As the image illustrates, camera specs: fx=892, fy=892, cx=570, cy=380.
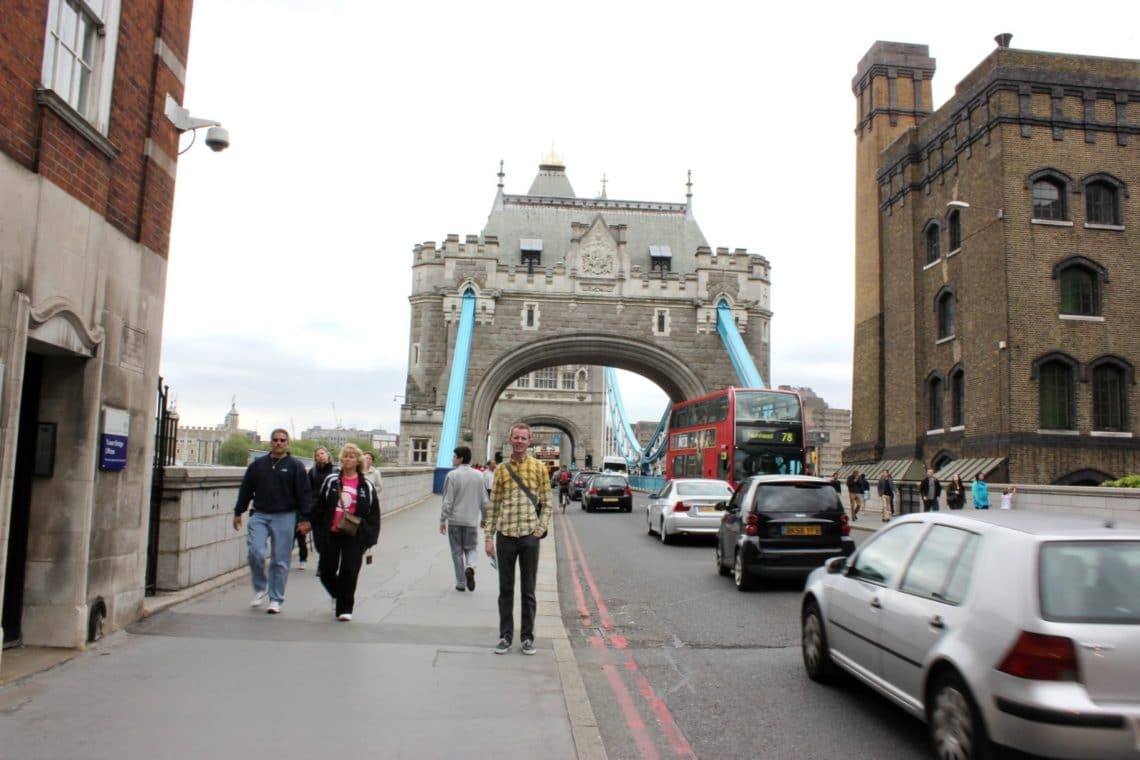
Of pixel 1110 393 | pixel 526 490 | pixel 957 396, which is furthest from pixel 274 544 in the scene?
pixel 1110 393

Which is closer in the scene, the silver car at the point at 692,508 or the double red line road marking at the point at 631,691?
the double red line road marking at the point at 631,691

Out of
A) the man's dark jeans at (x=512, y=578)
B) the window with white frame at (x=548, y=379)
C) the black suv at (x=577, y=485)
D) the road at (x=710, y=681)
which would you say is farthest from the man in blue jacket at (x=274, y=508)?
the window with white frame at (x=548, y=379)

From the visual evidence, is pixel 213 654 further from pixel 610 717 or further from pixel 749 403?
pixel 749 403

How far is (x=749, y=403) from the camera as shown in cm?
2386

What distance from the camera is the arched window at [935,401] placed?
87.7ft

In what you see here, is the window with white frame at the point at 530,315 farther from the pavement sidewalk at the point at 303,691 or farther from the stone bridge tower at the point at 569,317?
the pavement sidewalk at the point at 303,691

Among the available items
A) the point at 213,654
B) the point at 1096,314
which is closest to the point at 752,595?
the point at 213,654

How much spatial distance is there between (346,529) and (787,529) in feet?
17.6

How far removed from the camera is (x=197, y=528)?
348 inches

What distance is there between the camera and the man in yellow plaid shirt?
6.80 m

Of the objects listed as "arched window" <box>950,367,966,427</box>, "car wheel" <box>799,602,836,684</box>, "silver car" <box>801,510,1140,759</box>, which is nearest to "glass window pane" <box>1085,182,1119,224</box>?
"arched window" <box>950,367,966,427</box>

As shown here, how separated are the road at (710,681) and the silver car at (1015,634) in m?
0.48

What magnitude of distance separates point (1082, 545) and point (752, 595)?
6.63 meters

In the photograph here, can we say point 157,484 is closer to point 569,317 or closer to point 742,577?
point 742,577
